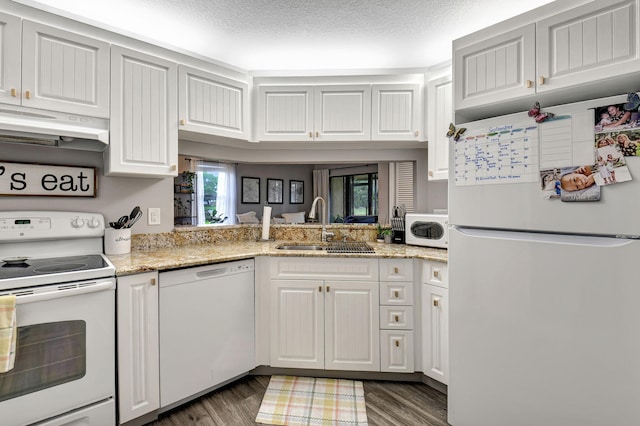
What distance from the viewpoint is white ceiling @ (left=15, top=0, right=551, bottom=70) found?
190cm

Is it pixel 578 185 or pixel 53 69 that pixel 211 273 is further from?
pixel 578 185

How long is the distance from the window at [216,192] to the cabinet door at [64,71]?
314 cm

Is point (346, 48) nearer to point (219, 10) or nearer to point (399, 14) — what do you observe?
point (399, 14)

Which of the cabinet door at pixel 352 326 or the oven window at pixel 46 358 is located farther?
the cabinet door at pixel 352 326

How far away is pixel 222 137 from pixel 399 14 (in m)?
1.46

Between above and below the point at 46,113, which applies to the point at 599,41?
above

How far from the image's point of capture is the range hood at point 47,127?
1644mm

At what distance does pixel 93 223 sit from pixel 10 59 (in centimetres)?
95

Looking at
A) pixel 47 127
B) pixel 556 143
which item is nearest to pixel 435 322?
pixel 556 143

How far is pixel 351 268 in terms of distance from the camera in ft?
7.39

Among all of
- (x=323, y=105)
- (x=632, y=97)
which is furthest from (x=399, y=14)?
(x=632, y=97)

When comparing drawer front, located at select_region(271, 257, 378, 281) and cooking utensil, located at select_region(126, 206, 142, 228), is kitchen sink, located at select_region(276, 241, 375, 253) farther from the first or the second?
cooking utensil, located at select_region(126, 206, 142, 228)

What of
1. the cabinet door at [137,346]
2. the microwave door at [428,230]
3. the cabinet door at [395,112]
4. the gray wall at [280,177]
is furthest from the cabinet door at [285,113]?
the gray wall at [280,177]

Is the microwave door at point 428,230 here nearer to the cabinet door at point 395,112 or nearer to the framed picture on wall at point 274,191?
the cabinet door at point 395,112
